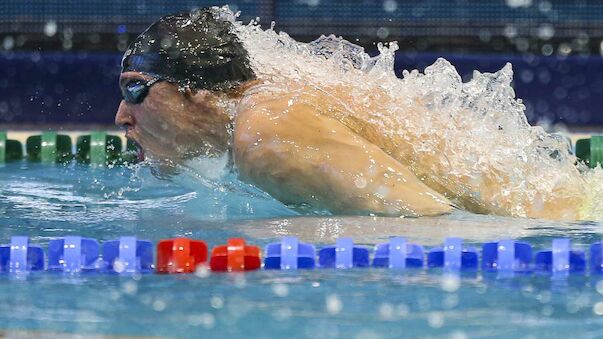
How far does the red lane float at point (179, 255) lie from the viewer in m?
2.52

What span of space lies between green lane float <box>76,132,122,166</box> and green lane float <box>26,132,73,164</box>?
0.05 meters

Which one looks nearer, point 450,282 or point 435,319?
point 435,319

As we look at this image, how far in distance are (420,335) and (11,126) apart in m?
4.30

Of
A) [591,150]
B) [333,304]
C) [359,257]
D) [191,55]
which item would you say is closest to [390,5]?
[591,150]

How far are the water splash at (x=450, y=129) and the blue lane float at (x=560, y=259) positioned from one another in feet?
1.39

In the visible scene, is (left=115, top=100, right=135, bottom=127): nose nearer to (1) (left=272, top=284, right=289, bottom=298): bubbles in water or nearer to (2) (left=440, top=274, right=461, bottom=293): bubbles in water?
(1) (left=272, top=284, right=289, bottom=298): bubbles in water

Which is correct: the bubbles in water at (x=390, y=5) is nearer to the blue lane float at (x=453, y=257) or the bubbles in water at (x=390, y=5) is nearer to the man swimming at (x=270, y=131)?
the man swimming at (x=270, y=131)

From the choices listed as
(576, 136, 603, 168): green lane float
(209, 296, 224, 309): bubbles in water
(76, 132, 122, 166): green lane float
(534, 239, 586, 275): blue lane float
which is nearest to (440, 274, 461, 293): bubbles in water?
(534, 239, 586, 275): blue lane float

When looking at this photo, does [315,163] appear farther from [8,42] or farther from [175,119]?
[8,42]

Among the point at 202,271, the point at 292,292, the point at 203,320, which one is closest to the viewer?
the point at 203,320

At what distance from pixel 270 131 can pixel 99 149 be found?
92.3 inches

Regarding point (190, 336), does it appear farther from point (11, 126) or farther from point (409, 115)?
point (11, 126)

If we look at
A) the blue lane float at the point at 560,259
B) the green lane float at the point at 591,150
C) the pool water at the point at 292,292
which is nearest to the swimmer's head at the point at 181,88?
the pool water at the point at 292,292

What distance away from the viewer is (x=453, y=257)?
2.55 metres
